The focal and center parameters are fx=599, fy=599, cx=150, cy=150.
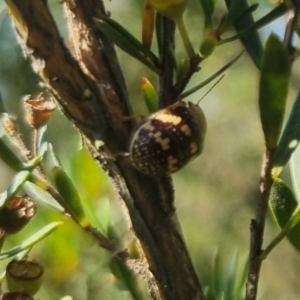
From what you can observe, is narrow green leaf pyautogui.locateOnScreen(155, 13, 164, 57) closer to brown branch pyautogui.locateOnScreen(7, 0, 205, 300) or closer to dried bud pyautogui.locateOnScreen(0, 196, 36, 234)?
brown branch pyautogui.locateOnScreen(7, 0, 205, 300)

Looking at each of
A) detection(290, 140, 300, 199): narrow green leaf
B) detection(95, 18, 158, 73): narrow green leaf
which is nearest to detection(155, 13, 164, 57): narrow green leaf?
detection(95, 18, 158, 73): narrow green leaf

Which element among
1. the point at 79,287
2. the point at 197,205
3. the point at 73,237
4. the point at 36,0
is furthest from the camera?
the point at 197,205

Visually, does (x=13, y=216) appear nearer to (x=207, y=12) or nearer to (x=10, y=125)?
(x=10, y=125)

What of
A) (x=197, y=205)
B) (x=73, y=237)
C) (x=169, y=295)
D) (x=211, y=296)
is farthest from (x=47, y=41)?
(x=197, y=205)

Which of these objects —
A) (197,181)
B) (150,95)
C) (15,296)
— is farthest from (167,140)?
(197,181)

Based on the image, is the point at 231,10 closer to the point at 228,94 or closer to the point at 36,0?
the point at 36,0

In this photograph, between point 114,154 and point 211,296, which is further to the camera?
point 211,296

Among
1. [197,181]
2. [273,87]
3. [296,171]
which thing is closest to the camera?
[273,87]
